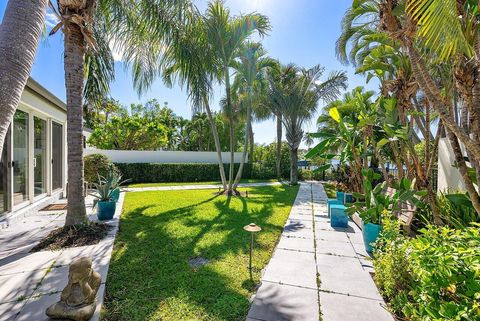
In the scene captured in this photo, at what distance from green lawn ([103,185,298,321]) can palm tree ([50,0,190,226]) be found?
5.86ft

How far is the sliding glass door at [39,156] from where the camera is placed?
24.5 ft

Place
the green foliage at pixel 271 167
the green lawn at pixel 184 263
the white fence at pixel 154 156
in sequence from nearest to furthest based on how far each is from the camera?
1. the green lawn at pixel 184 263
2. the white fence at pixel 154 156
3. the green foliage at pixel 271 167

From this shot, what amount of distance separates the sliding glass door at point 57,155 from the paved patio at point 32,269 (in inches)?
151

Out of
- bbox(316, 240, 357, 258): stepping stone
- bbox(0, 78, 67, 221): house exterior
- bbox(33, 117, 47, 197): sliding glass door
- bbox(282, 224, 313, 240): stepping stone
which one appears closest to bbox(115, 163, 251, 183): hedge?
bbox(0, 78, 67, 221): house exterior

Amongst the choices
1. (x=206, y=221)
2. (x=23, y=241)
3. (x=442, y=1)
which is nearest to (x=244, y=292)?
(x=206, y=221)

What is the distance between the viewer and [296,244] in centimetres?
490

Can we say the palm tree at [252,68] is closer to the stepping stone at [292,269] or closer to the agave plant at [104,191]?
the agave plant at [104,191]

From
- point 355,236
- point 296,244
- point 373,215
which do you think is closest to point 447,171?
point 355,236

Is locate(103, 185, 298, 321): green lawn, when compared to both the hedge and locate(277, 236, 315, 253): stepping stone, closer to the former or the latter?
locate(277, 236, 315, 253): stepping stone

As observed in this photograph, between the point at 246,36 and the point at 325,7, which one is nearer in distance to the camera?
the point at 325,7

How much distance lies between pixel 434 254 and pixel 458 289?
0.91ft

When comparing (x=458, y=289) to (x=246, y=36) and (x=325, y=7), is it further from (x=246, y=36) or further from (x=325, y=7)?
(x=246, y=36)

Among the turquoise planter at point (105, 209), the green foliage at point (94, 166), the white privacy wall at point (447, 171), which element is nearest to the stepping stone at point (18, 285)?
the turquoise planter at point (105, 209)

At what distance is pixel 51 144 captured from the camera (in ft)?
28.2
